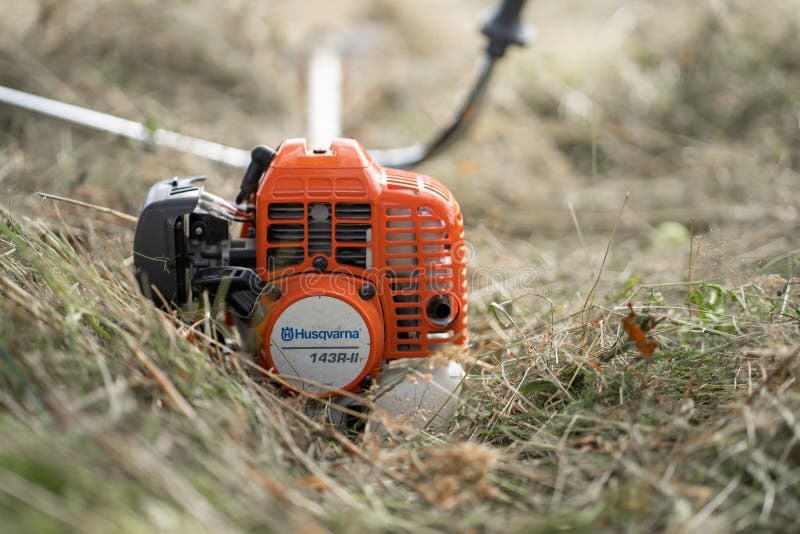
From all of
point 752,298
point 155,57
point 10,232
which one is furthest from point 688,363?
point 155,57

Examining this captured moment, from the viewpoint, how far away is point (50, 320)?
177cm

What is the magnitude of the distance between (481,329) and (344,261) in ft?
2.64

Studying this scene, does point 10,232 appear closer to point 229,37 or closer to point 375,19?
point 229,37

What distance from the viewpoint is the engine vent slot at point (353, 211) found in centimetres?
212

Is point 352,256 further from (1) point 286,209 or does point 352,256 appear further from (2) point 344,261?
Answer: (1) point 286,209

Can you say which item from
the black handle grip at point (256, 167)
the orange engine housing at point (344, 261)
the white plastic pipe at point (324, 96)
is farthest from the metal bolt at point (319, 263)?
the white plastic pipe at point (324, 96)

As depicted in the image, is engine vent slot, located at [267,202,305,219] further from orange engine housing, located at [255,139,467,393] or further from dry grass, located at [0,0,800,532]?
dry grass, located at [0,0,800,532]

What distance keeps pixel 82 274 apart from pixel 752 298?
2.01m

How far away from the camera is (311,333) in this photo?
82.0 inches

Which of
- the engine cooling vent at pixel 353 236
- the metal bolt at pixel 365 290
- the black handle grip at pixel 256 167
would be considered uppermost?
the black handle grip at pixel 256 167

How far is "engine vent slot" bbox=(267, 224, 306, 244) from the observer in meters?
2.13

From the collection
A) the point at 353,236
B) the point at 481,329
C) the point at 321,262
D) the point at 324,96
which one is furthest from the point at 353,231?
the point at 324,96

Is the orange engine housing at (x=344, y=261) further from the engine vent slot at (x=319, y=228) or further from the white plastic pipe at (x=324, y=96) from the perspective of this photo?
the white plastic pipe at (x=324, y=96)

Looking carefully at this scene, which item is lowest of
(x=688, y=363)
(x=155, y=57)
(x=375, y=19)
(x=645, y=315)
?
(x=688, y=363)
